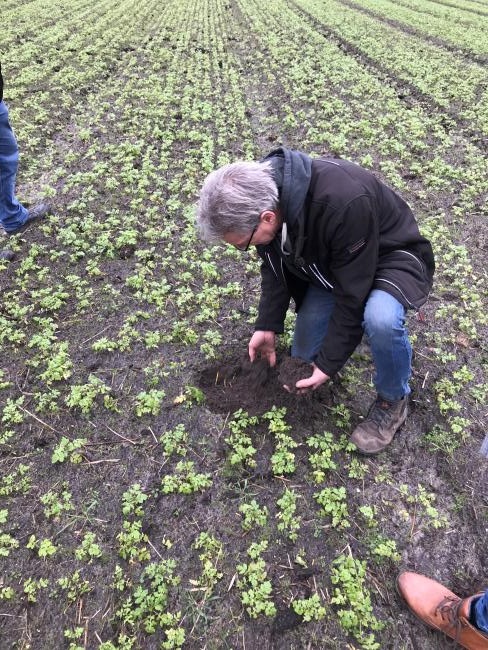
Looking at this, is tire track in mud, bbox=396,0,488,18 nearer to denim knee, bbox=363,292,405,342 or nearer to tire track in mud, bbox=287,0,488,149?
tire track in mud, bbox=287,0,488,149

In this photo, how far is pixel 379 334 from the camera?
97.9 inches

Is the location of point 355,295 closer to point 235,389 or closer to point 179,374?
point 235,389

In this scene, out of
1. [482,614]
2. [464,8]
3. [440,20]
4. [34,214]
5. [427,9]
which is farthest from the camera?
[464,8]

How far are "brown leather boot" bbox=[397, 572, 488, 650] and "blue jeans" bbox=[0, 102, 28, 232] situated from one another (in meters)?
4.40

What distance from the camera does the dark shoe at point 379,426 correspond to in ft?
9.41

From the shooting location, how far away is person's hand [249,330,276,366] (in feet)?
10.2

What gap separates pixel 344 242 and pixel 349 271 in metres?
0.18

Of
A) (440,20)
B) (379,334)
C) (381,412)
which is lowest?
(381,412)

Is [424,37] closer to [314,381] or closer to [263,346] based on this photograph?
[263,346]

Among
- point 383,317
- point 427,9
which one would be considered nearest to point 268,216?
point 383,317

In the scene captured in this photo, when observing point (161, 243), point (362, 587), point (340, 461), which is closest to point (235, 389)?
point (340, 461)

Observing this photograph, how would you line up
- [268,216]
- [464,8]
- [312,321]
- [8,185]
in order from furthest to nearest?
[464,8] < [8,185] < [312,321] < [268,216]

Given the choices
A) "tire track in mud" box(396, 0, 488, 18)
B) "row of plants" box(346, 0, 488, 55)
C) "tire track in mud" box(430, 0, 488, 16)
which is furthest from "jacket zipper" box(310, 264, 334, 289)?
"tire track in mud" box(430, 0, 488, 16)

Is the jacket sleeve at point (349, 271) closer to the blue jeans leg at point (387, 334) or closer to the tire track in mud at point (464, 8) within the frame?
the blue jeans leg at point (387, 334)
